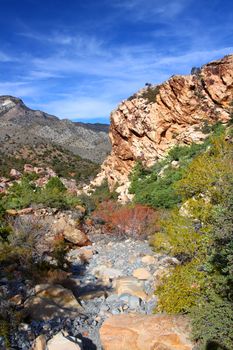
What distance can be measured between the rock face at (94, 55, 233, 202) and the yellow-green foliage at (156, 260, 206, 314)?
18900mm

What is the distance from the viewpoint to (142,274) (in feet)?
36.9

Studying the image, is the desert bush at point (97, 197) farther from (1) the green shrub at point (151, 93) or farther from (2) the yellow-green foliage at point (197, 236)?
(2) the yellow-green foliage at point (197, 236)

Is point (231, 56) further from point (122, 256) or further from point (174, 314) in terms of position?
point (174, 314)

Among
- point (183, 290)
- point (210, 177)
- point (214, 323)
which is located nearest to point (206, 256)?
point (183, 290)

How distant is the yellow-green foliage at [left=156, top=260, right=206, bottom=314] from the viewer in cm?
671

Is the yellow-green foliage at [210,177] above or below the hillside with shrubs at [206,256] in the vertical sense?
above

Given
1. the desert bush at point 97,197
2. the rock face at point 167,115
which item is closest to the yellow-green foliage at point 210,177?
the desert bush at point 97,197

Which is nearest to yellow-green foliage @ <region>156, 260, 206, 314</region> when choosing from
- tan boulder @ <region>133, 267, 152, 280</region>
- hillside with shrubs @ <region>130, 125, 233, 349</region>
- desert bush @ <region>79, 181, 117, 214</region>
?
hillside with shrubs @ <region>130, 125, 233, 349</region>

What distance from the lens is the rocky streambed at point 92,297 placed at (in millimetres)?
7387

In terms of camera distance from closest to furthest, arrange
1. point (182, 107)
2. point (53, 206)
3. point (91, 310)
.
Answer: point (91, 310) < point (53, 206) < point (182, 107)

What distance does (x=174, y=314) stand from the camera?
6.84m

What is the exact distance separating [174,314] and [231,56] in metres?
20.9

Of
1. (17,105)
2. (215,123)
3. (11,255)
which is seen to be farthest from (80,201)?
(17,105)

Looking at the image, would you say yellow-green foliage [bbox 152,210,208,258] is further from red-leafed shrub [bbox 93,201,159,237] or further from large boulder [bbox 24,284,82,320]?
red-leafed shrub [bbox 93,201,159,237]
